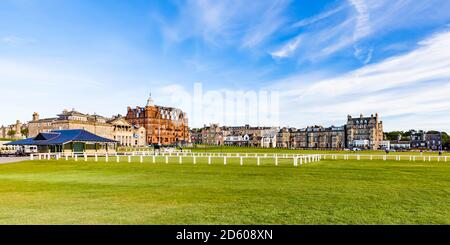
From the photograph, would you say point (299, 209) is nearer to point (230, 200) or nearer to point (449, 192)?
point (230, 200)

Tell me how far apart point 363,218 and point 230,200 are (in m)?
4.77

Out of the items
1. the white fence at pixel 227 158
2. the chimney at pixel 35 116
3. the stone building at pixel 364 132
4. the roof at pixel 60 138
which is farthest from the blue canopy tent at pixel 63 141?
the stone building at pixel 364 132

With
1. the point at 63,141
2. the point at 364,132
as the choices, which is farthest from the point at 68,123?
the point at 364,132

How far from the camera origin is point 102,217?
32.9 feet

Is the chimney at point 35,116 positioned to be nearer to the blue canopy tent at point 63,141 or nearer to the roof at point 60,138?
the blue canopy tent at point 63,141

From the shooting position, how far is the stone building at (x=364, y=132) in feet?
596

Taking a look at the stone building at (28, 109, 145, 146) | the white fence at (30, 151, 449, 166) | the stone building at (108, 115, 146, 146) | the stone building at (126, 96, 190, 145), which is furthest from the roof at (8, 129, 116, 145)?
the stone building at (126, 96, 190, 145)

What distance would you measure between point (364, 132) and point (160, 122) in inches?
4134

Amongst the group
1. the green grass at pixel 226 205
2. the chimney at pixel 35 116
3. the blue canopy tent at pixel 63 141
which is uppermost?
the chimney at pixel 35 116

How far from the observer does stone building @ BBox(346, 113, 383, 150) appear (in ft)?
596

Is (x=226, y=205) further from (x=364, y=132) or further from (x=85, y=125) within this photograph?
(x=364, y=132)

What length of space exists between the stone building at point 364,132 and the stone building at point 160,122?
88.2 m

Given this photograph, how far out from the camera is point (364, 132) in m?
184
